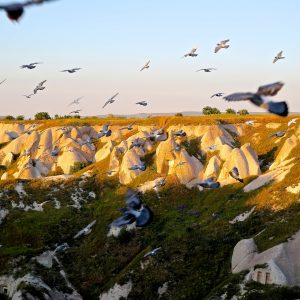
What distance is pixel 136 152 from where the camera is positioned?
9625cm

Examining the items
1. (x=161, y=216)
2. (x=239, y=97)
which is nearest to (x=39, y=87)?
(x=239, y=97)

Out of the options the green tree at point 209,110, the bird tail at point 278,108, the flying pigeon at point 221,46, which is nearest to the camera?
the bird tail at point 278,108

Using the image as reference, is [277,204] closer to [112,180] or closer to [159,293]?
[159,293]

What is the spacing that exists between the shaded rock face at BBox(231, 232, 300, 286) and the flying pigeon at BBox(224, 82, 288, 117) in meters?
40.0

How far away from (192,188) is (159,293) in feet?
97.8

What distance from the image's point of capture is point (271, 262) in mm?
47531

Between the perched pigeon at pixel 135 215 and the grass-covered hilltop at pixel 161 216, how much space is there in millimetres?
18812

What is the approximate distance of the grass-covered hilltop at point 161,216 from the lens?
173 feet

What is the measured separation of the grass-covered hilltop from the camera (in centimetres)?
5278

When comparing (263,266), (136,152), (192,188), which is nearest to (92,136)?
(136,152)

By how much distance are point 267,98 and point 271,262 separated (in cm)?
4130

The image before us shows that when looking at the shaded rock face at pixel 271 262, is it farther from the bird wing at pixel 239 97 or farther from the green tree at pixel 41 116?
the green tree at pixel 41 116

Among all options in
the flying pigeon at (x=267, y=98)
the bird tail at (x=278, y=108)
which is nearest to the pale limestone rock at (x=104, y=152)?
the flying pigeon at (x=267, y=98)

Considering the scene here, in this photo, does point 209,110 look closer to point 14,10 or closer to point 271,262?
point 271,262
